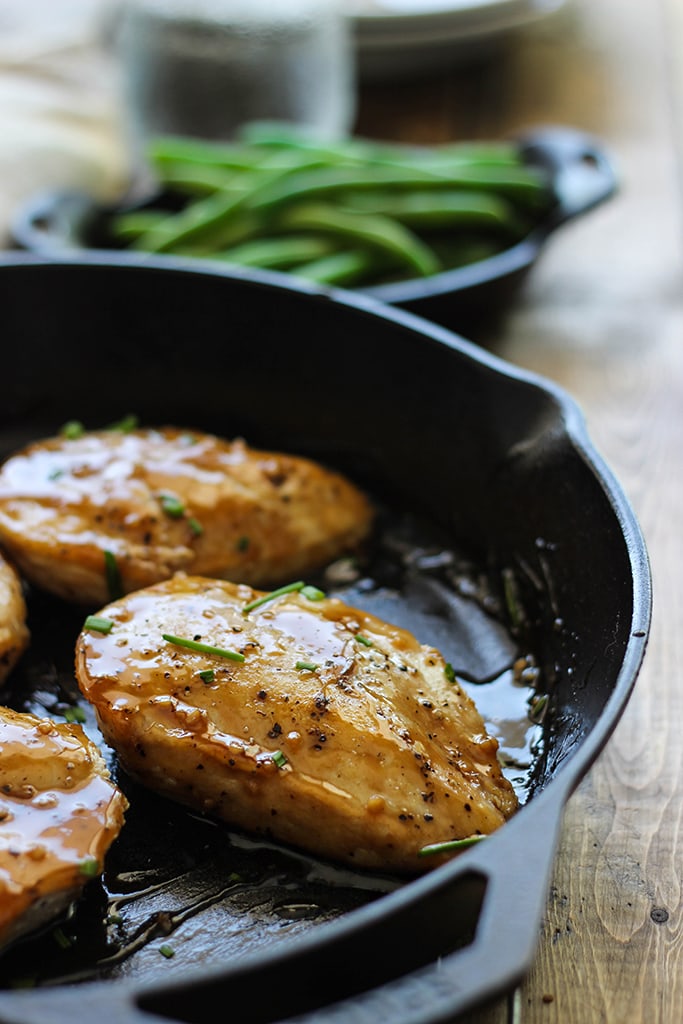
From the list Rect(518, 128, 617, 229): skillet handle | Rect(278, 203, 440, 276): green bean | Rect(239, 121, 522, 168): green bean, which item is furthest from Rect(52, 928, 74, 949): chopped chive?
Rect(239, 121, 522, 168): green bean

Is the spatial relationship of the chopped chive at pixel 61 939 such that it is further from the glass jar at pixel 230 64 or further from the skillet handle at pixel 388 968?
the glass jar at pixel 230 64

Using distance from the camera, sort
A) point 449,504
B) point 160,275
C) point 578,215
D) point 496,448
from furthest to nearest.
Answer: point 578,215 < point 160,275 < point 449,504 < point 496,448

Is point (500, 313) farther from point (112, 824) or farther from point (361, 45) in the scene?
point (112, 824)

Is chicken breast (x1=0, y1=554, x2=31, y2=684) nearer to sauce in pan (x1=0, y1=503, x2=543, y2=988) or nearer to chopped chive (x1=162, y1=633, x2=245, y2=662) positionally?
sauce in pan (x1=0, y1=503, x2=543, y2=988)

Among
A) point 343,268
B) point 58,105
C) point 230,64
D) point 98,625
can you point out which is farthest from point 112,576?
point 58,105

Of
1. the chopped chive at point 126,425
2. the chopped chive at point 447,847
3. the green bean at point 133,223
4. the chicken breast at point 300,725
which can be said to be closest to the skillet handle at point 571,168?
the green bean at point 133,223

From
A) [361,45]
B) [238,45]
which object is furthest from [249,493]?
[361,45]
